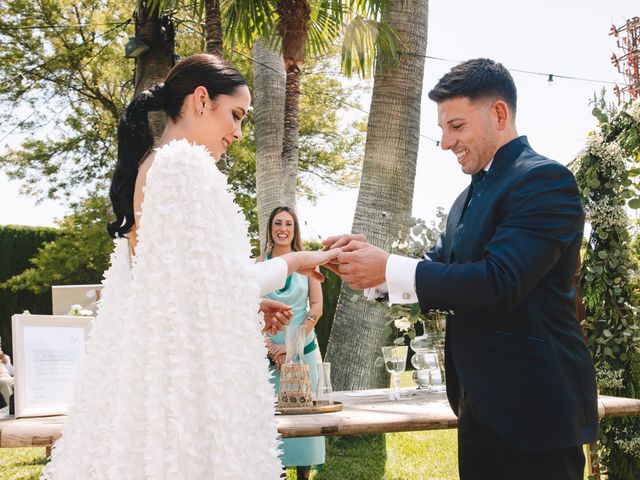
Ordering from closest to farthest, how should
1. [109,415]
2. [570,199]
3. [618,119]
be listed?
[109,415] < [570,199] < [618,119]

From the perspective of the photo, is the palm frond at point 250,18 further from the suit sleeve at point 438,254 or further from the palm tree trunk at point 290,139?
the suit sleeve at point 438,254

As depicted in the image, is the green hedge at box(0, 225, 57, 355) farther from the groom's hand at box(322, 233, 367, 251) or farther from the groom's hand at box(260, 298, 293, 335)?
the groom's hand at box(322, 233, 367, 251)

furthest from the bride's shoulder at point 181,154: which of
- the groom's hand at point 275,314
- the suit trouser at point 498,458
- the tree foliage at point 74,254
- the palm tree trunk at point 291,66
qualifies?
the tree foliage at point 74,254

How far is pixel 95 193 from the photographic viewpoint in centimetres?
1577

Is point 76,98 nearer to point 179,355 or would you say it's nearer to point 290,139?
point 290,139

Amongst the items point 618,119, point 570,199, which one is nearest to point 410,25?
point 618,119

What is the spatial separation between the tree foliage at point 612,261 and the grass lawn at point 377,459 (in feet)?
6.22

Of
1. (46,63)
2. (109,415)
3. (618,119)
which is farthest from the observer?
(46,63)

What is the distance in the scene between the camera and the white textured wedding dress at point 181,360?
1729mm

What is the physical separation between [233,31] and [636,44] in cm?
2294

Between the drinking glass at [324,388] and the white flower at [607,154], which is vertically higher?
the white flower at [607,154]

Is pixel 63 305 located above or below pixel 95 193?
below

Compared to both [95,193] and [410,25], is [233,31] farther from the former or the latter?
[95,193]

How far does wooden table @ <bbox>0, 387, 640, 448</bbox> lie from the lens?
244 centimetres
